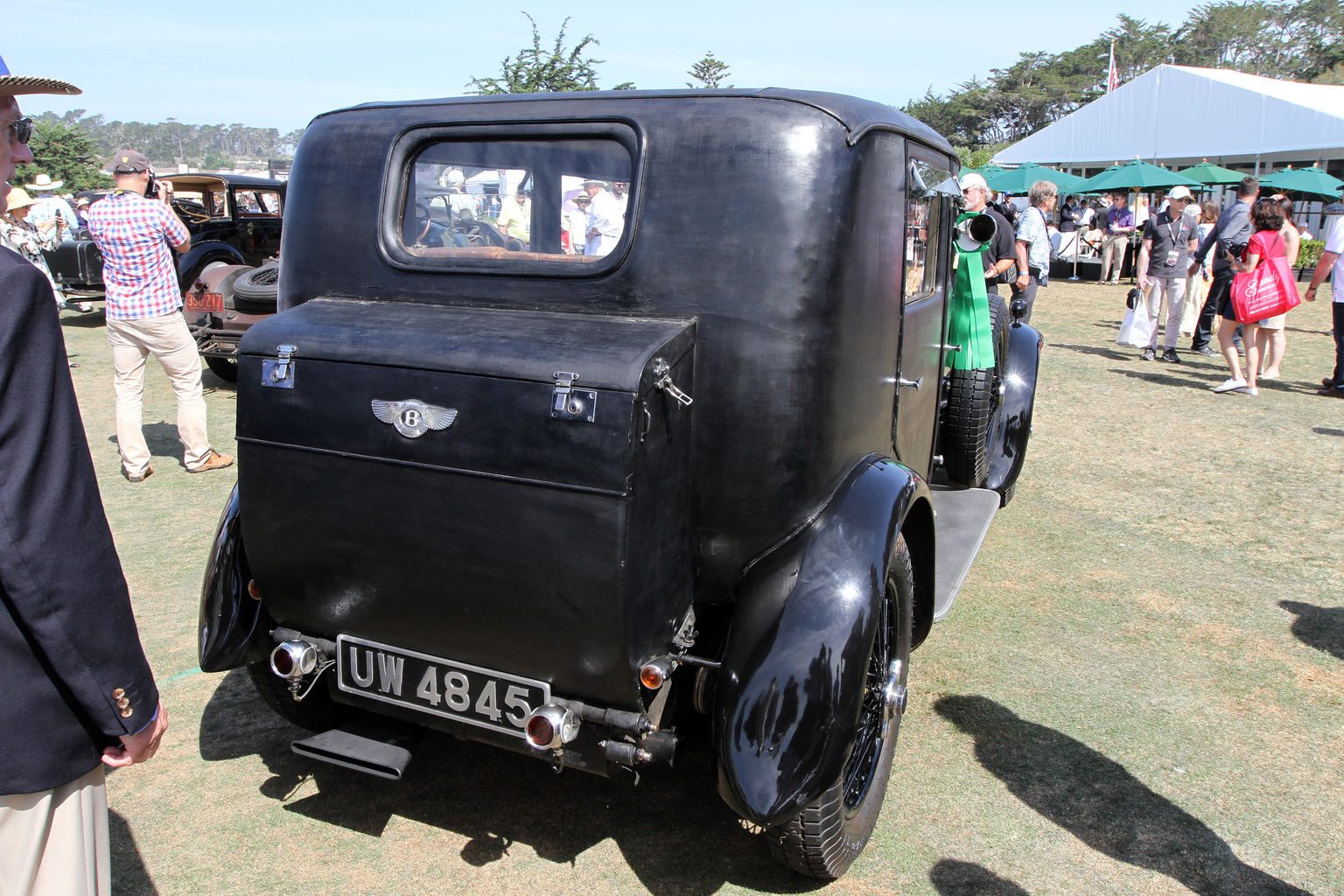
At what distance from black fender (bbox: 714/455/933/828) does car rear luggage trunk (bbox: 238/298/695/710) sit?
0.23m

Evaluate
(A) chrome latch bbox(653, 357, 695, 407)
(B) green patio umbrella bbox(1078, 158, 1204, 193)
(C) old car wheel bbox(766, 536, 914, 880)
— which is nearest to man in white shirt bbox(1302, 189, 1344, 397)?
(C) old car wheel bbox(766, 536, 914, 880)

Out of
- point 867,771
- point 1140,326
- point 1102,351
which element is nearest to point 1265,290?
point 1140,326

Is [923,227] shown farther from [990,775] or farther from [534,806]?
[534,806]

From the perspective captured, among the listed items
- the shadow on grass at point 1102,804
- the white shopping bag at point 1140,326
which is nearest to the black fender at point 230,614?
the shadow on grass at point 1102,804

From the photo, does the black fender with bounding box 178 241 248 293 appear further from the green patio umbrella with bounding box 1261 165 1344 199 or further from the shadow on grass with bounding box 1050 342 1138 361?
the green patio umbrella with bounding box 1261 165 1344 199

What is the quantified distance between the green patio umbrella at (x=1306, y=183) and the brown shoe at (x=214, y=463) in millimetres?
21214

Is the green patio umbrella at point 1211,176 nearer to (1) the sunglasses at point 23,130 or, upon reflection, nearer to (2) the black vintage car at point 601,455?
(2) the black vintage car at point 601,455

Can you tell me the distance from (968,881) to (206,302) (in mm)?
8625

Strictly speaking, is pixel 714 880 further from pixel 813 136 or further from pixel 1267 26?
pixel 1267 26

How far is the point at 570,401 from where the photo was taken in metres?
2.10

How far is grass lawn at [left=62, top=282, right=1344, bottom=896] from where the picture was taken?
257cm

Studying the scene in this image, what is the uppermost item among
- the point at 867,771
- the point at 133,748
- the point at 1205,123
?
the point at 1205,123

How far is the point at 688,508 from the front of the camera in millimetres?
2438

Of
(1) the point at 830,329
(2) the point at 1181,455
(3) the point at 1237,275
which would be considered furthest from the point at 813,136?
(3) the point at 1237,275
